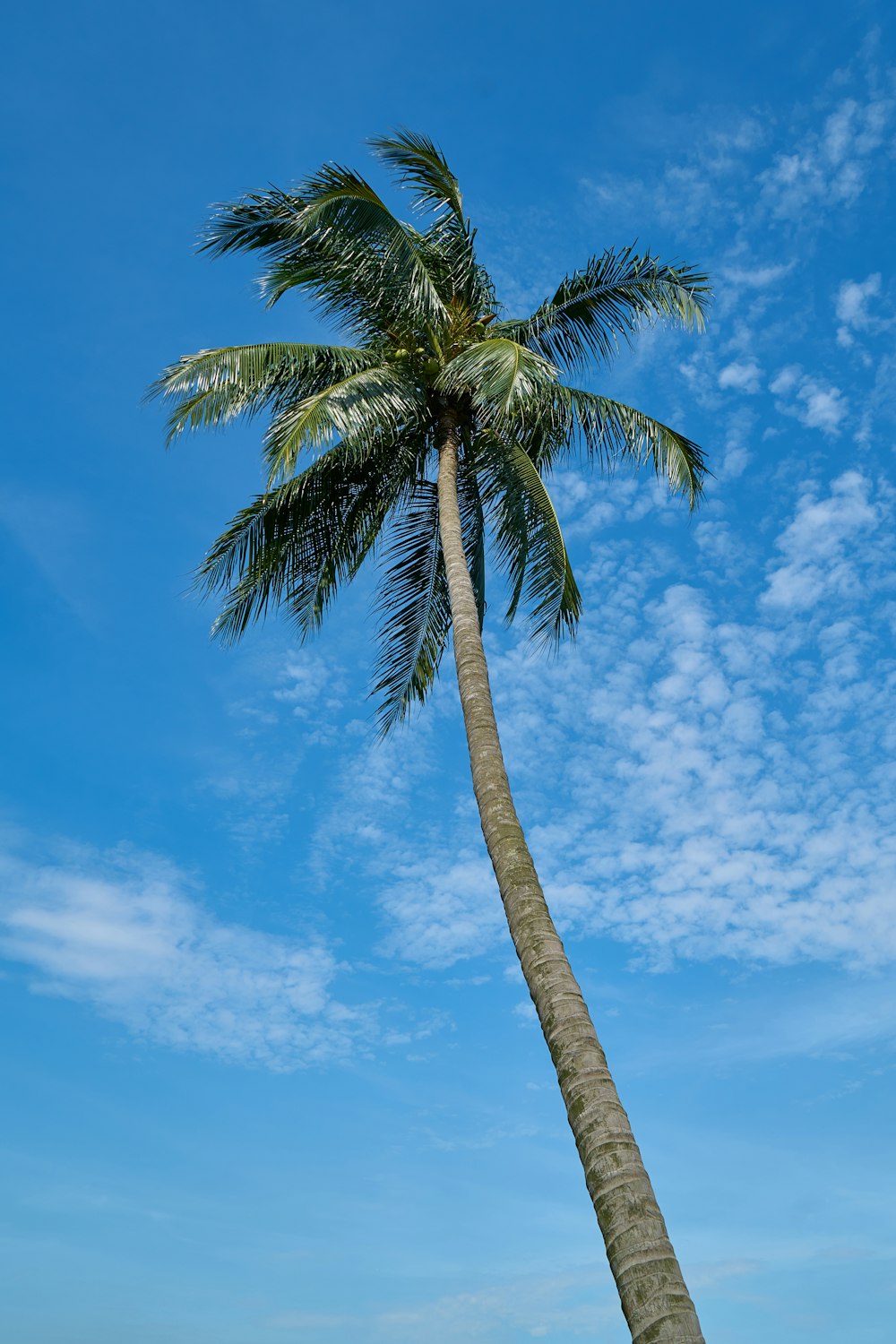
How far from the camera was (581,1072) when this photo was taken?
5.97m

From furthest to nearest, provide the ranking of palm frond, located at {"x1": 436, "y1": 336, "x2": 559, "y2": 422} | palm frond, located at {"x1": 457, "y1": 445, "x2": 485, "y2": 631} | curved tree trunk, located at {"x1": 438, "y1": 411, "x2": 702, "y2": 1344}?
palm frond, located at {"x1": 457, "y1": 445, "x2": 485, "y2": 631}
palm frond, located at {"x1": 436, "y1": 336, "x2": 559, "y2": 422}
curved tree trunk, located at {"x1": 438, "y1": 411, "x2": 702, "y2": 1344}

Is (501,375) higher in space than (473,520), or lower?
lower

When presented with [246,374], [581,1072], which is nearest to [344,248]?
[246,374]

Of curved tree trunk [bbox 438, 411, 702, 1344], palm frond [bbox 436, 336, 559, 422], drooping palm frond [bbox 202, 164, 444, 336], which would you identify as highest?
drooping palm frond [bbox 202, 164, 444, 336]

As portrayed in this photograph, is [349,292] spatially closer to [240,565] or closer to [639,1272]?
[240,565]

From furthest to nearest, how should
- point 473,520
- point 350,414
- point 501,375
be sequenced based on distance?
point 473,520
point 350,414
point 501,375

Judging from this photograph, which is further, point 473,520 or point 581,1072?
point 473,520

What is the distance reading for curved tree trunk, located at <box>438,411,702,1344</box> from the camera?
16.4 feet

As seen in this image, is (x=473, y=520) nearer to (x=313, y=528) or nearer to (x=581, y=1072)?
(x=313, y=528)

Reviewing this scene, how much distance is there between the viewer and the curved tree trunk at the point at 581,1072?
16.4 feet

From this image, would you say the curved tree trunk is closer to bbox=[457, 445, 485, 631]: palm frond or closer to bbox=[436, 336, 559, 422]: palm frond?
bbox=[436, 336, 559, 422]: palm frond

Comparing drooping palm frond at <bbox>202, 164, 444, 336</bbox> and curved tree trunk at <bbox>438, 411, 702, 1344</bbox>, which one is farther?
drooping palm frond at <bbox>202, 164, 444, 336</bbox>

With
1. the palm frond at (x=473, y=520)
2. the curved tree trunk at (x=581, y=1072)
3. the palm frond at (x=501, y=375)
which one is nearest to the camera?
the curved tree trunk at (x=581, y=1072)

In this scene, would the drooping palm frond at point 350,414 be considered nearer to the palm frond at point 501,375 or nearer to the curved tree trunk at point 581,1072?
the palm frond at point 501,375
